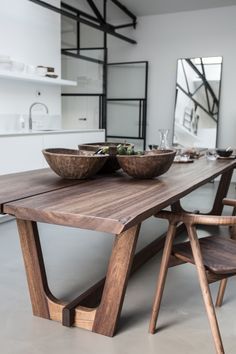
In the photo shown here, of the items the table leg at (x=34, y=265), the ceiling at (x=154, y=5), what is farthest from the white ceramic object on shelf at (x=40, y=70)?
the table leg at (x=34, y=265)

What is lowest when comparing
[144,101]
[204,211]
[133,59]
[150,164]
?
[204,211]

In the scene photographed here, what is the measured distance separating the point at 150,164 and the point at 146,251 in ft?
3.16

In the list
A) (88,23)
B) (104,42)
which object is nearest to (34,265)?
(88,23)

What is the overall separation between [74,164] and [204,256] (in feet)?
2.72

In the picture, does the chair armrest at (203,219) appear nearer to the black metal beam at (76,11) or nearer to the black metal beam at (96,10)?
the black metal beam at (76,11)

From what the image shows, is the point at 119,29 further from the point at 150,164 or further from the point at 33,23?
the point at 150,164

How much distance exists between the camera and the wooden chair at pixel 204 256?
5.39ft

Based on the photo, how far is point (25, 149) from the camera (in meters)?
3.96

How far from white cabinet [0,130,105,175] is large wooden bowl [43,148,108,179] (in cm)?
176

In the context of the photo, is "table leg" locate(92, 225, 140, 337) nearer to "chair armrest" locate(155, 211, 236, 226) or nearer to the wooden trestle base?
the wooden trestle base

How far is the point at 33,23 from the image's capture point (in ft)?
15.8

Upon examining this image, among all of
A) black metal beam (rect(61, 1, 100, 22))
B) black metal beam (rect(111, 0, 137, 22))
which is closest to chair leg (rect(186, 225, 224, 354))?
black metal beam (rect(61, 1, 100, 22))

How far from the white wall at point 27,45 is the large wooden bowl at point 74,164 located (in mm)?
2775

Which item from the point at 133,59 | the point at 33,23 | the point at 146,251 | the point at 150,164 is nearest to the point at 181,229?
the point at 146,251
